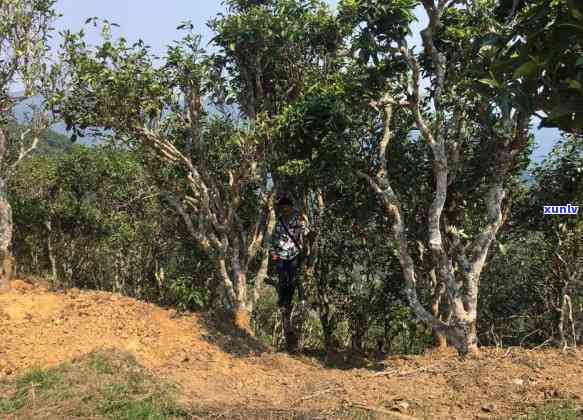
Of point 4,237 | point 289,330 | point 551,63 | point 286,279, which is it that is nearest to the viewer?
point 551,63

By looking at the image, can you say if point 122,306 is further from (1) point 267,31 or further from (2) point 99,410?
(1) point 267,31

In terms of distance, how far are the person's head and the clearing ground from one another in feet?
7.30

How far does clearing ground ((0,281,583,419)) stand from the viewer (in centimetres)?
581

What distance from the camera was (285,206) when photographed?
9117 mm

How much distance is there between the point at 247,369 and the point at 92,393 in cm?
243

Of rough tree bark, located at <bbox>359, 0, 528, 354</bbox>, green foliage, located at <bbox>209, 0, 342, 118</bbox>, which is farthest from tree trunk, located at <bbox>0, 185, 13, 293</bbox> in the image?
rough tree bark, located at <bbox>359, 0, 528, 354</bbox>

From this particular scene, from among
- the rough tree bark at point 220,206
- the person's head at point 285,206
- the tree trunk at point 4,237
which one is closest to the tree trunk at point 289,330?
the rough tree bark at point 220,206

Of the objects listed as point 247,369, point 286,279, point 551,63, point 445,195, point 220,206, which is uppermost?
point 551,63

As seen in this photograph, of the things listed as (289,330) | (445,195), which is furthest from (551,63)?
(289,330)

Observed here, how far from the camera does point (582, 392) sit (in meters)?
5.96

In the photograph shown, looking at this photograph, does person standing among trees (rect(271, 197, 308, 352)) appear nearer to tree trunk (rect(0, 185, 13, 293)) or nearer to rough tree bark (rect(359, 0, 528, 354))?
rough tree bark (rect(359, 0, 528, 354))

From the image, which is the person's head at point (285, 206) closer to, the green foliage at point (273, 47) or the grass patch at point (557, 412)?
the green foliage at point (273, 47)

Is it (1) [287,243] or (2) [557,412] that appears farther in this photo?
(1) [287,243]

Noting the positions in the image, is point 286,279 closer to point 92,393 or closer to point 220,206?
point 220,206
